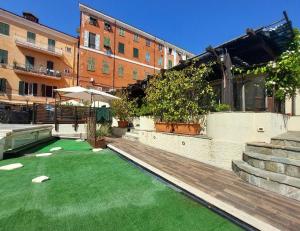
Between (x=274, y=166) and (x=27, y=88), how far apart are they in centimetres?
2742

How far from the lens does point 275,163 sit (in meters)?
4.59

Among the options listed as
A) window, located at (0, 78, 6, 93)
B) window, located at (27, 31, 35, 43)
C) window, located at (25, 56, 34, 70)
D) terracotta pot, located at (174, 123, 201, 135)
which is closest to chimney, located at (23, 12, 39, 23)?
window, located at (27, 31, 35, 43)

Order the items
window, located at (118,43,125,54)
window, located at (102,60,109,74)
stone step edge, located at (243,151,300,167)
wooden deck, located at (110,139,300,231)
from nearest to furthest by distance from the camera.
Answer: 1. wooden deck, located at (110,139,300,231)
2. stone step edge, located at (243,151,300,167)
3. window, located at (102,60,109,74)
4. window, located at (118,43,125,54)

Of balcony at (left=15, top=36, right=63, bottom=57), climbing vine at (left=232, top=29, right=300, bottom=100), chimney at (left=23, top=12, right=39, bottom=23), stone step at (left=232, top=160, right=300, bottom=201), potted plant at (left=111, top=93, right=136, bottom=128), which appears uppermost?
chimney at (left=23, top=12, right=39, bottom=23)

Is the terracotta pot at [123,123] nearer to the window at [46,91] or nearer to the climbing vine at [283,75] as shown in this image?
the climbing vine at [283,75]

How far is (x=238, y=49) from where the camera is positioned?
8.84 metres

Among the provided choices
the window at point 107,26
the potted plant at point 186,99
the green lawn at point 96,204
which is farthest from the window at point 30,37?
the green lawn at point 96,204

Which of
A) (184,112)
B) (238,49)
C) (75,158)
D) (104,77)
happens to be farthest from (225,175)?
(104,77)

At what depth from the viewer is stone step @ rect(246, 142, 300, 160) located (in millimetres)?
4730

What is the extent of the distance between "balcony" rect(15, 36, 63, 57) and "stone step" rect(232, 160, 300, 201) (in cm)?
2750

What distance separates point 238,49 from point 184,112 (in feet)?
11.7

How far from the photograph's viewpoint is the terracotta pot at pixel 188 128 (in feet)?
25.8

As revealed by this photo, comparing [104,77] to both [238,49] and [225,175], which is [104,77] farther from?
[225,175]

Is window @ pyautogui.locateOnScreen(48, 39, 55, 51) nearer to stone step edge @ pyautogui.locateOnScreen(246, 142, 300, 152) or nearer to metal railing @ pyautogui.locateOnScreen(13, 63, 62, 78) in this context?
metal railing @ pyautogui.locateOnScreen(13, 63, 62, 78)
